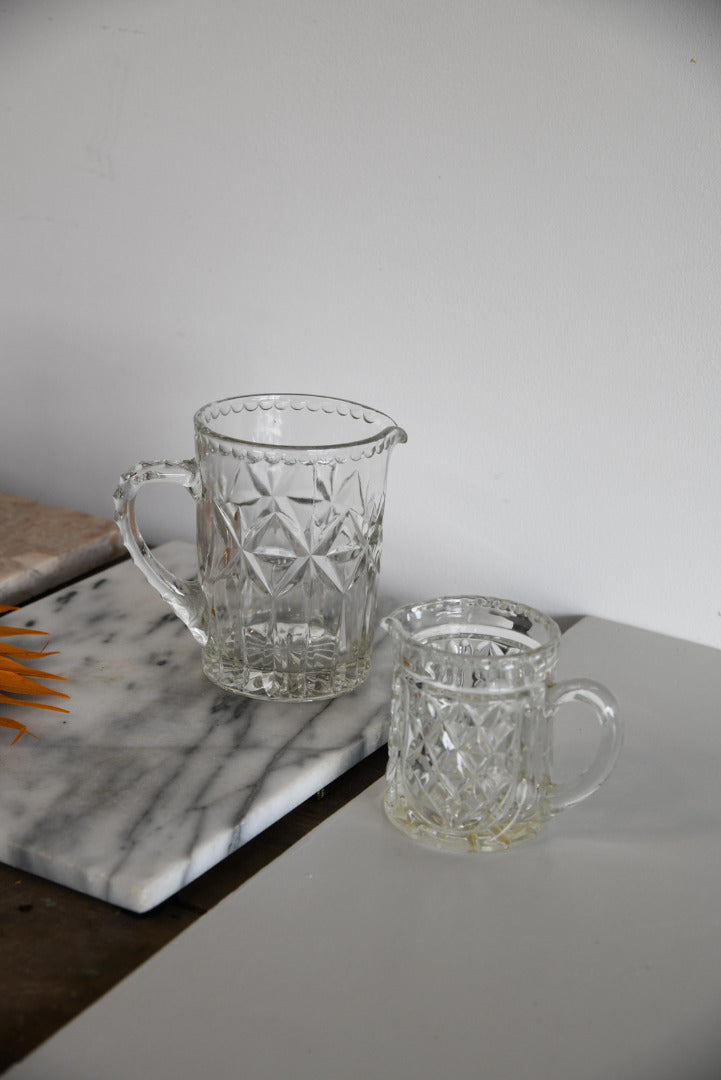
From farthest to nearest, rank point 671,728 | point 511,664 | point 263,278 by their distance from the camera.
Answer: point 263,278
point 671,728
point 511,664

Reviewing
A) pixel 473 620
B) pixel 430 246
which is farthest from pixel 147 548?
pixel 430 246

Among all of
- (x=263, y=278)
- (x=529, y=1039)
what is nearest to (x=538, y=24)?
(x=263, y=278)

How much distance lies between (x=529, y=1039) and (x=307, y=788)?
0.69ft

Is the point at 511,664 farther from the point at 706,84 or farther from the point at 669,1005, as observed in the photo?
the point at 706,84

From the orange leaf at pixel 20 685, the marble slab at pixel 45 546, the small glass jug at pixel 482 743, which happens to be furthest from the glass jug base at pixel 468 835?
the marble slab at pixel 45 546

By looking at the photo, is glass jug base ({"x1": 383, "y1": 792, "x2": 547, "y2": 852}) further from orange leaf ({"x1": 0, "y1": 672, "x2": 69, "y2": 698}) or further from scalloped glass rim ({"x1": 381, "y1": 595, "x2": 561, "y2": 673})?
orange leaf ({"x1": 0, "y1": 672, "x2": 69, "y2": 698})

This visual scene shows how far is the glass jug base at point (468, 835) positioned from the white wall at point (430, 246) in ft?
1.05

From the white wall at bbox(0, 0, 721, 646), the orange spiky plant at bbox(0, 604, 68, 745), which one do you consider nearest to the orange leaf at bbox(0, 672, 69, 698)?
the orange spiky plant at bbox(0, 604, 68, 745)

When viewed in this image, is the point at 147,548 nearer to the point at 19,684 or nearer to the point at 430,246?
the point at 19,684

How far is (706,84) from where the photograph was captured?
699 millimetres

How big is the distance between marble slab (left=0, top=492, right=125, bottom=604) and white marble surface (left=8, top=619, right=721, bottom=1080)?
390 millimetres

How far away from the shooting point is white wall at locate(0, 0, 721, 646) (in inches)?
29.0

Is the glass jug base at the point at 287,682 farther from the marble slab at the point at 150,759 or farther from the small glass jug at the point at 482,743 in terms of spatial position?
the small glass jug at the point at 482,743

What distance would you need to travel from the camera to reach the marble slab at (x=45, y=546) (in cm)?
85
